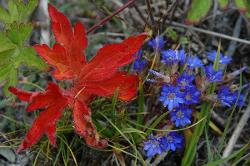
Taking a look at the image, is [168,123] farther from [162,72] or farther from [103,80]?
[103,80]

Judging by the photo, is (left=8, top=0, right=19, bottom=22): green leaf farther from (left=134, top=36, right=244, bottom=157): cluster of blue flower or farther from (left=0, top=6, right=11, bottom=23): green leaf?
(left=134, top=36, right=244, bottom=157): cluster of blue flower

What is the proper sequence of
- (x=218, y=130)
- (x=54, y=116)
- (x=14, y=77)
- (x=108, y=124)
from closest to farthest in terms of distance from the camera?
(x=54, y=116) < (x=14, y=77) < (x=108, y=124) < (x=218, y=130)

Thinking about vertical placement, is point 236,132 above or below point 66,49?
below

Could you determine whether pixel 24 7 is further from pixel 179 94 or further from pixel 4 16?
pixel 179 94

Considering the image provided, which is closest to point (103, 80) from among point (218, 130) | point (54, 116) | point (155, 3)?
point (54, 116)

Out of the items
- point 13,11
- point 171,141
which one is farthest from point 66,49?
point 171,141

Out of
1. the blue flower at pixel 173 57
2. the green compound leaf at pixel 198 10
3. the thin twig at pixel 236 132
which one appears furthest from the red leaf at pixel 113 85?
the thin twig at pixel 236 132

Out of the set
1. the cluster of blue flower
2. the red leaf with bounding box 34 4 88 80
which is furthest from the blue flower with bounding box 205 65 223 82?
the red leaf with bounding box 34 4 88 80
